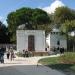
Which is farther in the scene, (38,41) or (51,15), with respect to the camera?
(51,15)

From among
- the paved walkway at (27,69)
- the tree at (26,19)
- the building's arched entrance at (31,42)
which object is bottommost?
the paved walkway at (27,69)

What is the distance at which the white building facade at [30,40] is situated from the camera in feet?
214

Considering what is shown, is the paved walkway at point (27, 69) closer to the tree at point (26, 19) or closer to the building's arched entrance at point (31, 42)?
the building's arched entrance at point (31, 42)

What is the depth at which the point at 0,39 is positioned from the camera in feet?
360

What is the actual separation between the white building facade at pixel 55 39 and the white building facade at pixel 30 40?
736 inches

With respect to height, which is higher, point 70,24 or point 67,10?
point 67,10

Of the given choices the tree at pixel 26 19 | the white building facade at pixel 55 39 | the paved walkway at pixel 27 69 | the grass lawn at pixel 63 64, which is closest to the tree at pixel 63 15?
the tree at pixel 26 19

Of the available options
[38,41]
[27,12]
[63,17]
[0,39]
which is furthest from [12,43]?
[38,41]

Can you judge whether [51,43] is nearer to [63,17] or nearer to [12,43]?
[63,17]

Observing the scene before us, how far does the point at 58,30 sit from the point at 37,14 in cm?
1816

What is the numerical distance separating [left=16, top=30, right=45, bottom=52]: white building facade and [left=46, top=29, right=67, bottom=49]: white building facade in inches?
736

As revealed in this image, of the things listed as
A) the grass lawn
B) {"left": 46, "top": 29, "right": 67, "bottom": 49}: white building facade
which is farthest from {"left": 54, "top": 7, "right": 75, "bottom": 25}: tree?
the grass lawn

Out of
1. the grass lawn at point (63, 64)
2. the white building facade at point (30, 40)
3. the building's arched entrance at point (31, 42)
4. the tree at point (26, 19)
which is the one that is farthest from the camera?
the tree at point (26, 19)

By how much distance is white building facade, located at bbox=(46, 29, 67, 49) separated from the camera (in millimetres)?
85188
